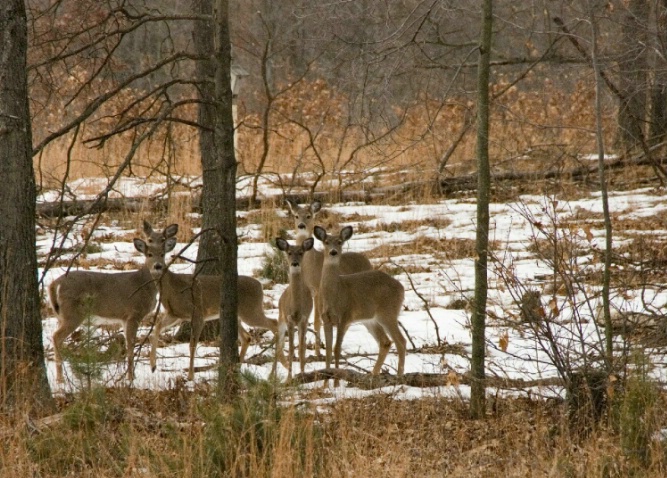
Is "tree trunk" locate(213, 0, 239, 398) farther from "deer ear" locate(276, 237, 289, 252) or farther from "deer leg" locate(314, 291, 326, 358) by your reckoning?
"deer leg" locate(314, 291, 326, 358)

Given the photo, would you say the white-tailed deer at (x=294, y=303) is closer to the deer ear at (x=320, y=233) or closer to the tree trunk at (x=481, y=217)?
the deer ear at (x=320, y=233)

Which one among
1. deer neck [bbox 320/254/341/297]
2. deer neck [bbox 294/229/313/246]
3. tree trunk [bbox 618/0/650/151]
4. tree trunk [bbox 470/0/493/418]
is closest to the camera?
tree trunk [bbox 470/0/493/418]

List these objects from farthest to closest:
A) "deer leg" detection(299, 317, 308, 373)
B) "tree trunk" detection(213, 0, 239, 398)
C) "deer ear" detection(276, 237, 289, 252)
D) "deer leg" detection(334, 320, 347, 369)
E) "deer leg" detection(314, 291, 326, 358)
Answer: "deer leg" detection(314, 291, 326, 358), "deer ear" detection(276, 237, 289, 252), "deer leg" detection(299, 317, 308, 373), "deer leg" detection(334, 320, 347, 369), "tree trunk" detection(213, 0, 239, 398)

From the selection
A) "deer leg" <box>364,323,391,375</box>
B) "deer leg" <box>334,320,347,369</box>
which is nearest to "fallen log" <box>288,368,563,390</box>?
"deer leg" <box>334,320,347,369</box>

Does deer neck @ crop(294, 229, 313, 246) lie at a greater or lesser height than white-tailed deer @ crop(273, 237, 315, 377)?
greater

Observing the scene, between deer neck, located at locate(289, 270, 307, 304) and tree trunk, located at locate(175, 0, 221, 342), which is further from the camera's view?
tree trunk, located at locate(175, 0, 221, 342)

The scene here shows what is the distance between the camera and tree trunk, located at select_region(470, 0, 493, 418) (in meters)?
6.61

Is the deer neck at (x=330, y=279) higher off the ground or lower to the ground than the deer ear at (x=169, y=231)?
lower

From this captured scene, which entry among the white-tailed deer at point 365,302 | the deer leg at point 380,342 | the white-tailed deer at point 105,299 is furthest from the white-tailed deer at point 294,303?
the white-tailed deer at point 105,299

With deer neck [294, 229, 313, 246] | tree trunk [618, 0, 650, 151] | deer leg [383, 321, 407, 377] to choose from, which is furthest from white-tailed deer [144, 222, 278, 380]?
tree trunk [618, 0, 650, 151]

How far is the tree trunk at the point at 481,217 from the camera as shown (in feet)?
21.7

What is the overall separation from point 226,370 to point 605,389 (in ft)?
7.74

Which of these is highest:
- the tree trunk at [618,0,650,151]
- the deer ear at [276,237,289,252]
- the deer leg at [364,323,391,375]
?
the tree trunk at [618,0,650,151]

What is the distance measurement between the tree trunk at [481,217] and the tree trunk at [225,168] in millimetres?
1579
